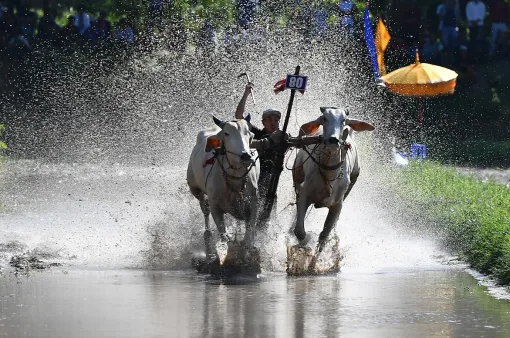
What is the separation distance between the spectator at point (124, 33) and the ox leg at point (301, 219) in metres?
15.6

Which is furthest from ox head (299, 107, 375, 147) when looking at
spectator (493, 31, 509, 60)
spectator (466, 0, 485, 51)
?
spectator (493, 31, 509, 60)

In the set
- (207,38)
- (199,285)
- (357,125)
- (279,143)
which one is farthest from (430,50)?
(199,285)

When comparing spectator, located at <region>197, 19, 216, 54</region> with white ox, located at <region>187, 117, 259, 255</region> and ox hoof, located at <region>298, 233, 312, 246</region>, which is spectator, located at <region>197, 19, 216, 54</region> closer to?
white ox, located at <region>187, 117, 259, 255</region>

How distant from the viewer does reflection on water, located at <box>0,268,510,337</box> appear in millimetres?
10578

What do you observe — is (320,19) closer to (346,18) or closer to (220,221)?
(346,18)

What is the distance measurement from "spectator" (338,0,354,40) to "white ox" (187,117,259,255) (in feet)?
46.6

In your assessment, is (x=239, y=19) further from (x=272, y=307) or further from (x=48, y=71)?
(x=272, y=307)

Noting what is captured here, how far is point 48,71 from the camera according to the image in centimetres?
3006

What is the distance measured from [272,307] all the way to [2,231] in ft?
20.5

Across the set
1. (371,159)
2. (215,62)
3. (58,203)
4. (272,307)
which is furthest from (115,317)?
(215,62)

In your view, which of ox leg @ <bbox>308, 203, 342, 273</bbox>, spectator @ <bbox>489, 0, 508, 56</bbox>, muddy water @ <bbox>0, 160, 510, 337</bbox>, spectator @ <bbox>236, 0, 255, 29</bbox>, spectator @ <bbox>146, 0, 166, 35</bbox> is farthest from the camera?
spectator @ <bbox>489, 0, 508, 56</bbox>

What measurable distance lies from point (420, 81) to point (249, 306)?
1393 cm

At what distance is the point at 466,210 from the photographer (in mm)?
17500

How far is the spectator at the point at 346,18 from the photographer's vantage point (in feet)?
93.5
